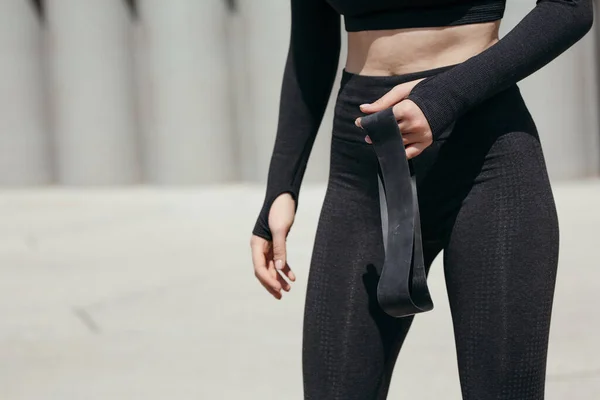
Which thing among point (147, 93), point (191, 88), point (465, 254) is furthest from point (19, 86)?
point (465, 254)

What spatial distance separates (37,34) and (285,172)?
25.8 feet

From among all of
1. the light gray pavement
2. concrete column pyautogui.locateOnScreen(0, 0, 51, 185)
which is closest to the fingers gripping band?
the light gray pavement

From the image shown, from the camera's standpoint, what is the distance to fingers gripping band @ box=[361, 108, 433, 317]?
178 centimetres

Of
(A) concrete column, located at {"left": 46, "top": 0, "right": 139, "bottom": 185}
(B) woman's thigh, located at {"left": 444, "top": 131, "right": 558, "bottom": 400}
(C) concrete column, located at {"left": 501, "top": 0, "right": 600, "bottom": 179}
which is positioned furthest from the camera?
(A) concrete column, located at {"left": 46, "top": 0, "right": 139, "bottom": 185}

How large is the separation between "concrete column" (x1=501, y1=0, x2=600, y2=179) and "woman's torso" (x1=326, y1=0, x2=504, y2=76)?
6536 millimetres

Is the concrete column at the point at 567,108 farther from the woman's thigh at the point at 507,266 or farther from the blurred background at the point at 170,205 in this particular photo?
Answer: the woman's thigh at the point at 507,266

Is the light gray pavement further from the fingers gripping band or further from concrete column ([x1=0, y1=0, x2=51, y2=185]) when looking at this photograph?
the fingers gripping band

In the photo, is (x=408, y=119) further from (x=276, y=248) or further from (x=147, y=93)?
(x=147, y=93)

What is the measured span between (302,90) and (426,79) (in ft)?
1.34

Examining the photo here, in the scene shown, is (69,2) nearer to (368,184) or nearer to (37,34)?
(37,34)

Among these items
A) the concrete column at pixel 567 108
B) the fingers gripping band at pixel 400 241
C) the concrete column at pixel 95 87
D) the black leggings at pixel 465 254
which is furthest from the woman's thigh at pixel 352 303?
the concrete column at pixel 95 87

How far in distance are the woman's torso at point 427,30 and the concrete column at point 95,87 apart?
7596 millimetres

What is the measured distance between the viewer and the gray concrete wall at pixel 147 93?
8820 mm

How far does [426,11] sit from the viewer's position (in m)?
1.91
